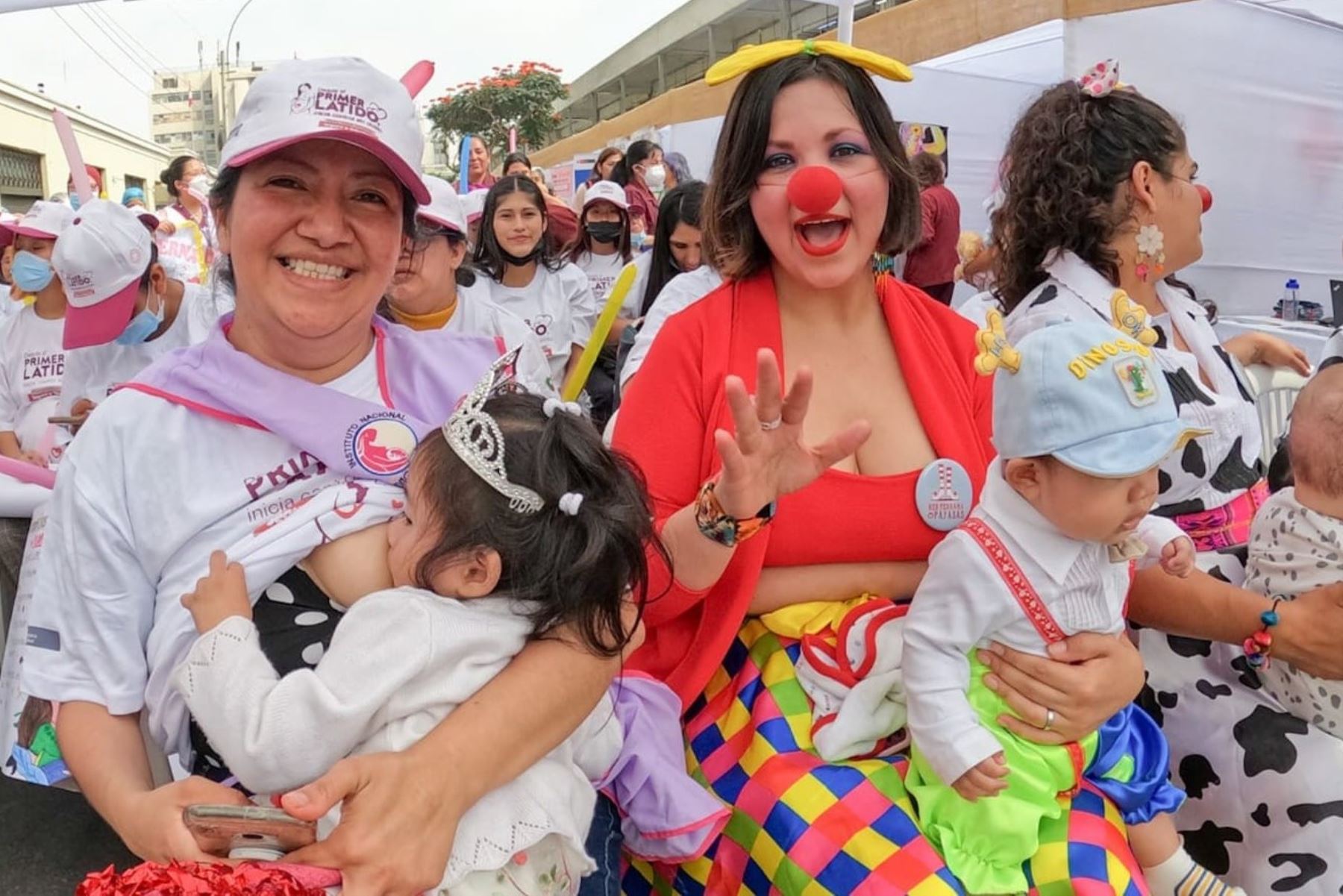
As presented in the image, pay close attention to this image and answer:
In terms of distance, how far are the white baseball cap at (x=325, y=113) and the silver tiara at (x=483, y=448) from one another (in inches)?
16.3

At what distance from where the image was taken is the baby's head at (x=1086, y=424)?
143cm

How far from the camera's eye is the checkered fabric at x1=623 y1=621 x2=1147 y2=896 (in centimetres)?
142

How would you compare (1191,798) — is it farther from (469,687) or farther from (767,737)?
(469,687)

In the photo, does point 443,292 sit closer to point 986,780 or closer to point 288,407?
point 288,407

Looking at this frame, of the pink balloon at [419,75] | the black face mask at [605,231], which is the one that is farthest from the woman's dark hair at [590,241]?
the pink balloon at [419,75]

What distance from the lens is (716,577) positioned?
1.65 meters

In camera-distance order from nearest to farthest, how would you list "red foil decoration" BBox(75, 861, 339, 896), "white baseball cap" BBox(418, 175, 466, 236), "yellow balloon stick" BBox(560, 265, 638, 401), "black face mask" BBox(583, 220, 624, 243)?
"red foil decoration" BBox(75, 861, 339, 896) → "yellow balloon stick" BBox(560, 265, 638, 401) → "white baseball cap" BBox(418, 175, 466, 236) → "black face mask" BBox(583, 220, 624, 243)

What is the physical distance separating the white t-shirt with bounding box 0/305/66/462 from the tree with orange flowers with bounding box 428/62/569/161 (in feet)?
104

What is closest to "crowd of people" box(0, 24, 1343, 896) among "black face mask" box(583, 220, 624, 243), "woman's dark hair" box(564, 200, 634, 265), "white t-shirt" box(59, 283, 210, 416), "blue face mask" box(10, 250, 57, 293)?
"white t-shirt" box(59, 283, 210, 416)

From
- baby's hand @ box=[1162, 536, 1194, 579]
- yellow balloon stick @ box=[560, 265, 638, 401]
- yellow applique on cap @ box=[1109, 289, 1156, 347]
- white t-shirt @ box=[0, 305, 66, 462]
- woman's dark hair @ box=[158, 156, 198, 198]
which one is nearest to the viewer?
baby's hand @ box=[1162, 536, 1194, 579]

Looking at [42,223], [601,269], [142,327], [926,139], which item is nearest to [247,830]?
[142,327]

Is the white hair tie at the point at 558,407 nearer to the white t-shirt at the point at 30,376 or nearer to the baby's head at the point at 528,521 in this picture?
the baby's head at the point at 528,521

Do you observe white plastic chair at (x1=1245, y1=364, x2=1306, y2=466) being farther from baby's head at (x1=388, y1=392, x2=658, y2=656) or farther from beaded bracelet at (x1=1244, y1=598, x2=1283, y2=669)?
baby's head at (x1=388, y1=392, x2=658, y2=656)

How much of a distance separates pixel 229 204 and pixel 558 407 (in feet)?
2.03
